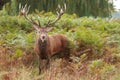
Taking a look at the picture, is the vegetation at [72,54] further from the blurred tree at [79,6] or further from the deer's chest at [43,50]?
the blurred tree at [79,6]

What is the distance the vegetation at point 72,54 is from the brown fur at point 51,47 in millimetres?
192

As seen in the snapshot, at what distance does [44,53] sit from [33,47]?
93cm

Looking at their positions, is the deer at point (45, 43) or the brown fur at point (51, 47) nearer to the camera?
the deer at point (45, 43)

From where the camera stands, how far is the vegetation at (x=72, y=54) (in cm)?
804

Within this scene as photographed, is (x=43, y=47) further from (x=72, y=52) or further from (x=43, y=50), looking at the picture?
(x=72, y=52)

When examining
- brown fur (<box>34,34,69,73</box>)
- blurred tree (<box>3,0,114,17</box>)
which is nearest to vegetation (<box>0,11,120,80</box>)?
brown fur (<box>34,34,69,73</box>)

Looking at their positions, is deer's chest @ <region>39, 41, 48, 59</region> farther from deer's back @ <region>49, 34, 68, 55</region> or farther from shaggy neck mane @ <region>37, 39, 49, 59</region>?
deer's back @ <region>49, 34, 68, 55</region>

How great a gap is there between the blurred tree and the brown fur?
288 inches

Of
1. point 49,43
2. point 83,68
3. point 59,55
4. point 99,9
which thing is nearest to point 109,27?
point 59,55

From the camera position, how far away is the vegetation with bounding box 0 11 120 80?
8.04 meters

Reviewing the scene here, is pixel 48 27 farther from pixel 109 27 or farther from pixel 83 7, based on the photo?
pixel 83 7

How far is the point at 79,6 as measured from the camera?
20.0 m

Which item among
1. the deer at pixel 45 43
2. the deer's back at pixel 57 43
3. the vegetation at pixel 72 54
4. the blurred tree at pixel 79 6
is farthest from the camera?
the blurred tree at pixel 79 6

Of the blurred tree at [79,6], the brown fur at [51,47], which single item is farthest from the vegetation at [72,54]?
the blurred tree at [79,6]
